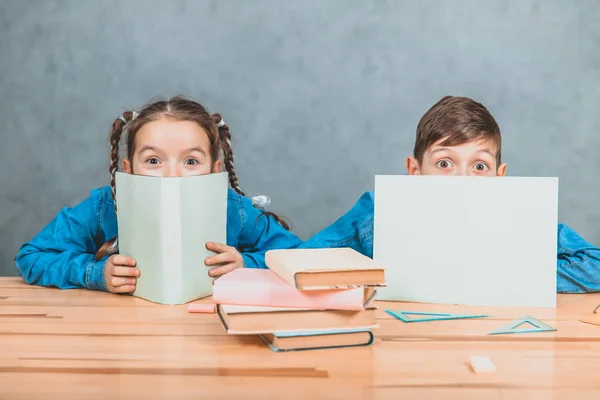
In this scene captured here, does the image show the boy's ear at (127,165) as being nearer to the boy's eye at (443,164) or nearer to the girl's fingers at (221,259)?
the girl's fingers at (221,259)

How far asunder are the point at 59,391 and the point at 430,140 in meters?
1.03

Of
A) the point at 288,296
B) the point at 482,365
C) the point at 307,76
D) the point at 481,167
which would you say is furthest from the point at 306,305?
the point at 307,76

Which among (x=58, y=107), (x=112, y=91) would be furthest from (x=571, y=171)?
(x=58, y=107)

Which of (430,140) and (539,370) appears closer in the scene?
(539,370)

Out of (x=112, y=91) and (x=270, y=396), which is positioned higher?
(x=112, y=91)

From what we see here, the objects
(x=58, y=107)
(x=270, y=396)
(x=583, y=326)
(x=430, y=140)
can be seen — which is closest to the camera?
(x=270, y=396)

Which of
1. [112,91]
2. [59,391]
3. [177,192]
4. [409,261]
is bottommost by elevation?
[59,391]

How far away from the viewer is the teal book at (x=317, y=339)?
3.18 feet

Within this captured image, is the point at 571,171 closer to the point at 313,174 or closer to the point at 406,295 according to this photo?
the point at 313,174

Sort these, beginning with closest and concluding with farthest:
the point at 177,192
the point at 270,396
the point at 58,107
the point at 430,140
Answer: the point at 270,396, the point at 177,192, the point at 430,140, the point at 58,107

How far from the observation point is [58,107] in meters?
2.35

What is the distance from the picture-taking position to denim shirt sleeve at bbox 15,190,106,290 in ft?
4.61

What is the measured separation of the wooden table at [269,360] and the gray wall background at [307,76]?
1.21 m

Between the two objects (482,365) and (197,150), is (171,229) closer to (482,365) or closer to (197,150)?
(197,150)
